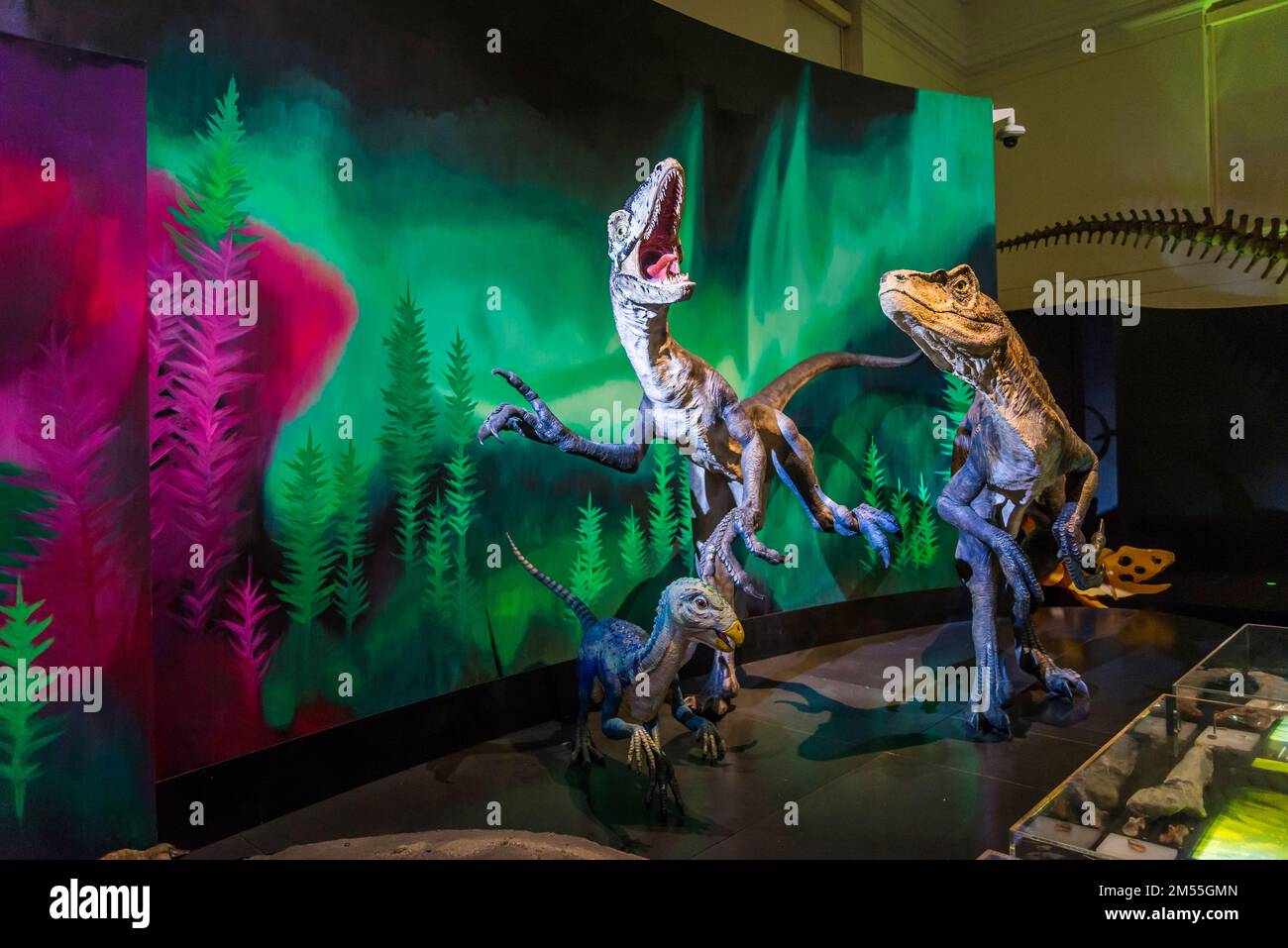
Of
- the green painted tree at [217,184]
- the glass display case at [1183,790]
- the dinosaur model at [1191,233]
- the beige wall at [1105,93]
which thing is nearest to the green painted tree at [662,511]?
the green painted tree at [217,184]

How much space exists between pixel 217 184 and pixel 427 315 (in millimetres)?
921

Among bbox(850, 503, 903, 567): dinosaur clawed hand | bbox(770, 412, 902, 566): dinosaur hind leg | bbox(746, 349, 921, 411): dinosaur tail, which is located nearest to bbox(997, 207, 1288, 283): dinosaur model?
bbox(746, 349, 921, 411): dinosaur tail

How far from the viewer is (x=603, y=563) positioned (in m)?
4.13

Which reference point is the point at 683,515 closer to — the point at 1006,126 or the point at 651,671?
the point at 651,671

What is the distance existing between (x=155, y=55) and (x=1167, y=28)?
8.08 m

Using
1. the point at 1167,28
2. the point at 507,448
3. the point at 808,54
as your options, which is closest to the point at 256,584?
the point at 507,448

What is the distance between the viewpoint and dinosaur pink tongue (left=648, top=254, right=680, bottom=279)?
3146 millimetres

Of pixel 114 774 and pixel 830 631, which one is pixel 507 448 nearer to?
pixel 114 774

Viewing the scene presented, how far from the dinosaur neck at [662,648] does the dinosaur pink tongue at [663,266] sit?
1.35m

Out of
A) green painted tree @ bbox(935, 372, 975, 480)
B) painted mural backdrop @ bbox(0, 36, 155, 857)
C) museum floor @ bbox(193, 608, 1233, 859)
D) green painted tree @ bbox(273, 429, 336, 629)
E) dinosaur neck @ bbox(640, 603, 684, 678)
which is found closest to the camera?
painted mural backdrop @ bbox(0, 36, 155, 857)

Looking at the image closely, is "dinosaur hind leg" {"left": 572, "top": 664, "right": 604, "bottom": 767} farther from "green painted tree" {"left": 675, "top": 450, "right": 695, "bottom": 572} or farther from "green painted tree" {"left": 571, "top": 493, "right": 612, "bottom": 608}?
"green painted tree" {"left": 675, "top": 450, "right": 695, "bottom": 572}

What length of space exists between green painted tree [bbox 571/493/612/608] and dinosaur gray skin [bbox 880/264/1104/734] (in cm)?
173

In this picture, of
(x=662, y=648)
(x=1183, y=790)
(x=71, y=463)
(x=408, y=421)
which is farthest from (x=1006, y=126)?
(x=71, y=463)

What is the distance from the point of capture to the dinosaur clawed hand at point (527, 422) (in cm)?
322
